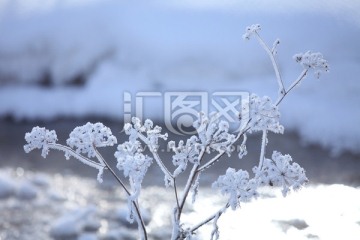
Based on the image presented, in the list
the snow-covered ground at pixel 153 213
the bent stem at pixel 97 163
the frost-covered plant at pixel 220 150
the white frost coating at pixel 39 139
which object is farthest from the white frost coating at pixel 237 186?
the snow-covered ground at pixel 153 213

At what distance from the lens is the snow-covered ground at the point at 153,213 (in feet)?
5.54

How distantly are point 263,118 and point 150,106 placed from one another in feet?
5.08

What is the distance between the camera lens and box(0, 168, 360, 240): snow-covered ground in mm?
1688

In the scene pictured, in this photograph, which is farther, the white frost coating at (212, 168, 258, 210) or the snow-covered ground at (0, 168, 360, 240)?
the snow-covered ground at (0, 168, 360, 240)

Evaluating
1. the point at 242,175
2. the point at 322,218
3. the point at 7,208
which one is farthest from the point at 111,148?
the point at 242,175

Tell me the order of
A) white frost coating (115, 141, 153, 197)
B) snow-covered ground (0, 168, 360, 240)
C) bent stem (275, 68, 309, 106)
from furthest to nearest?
snow-covered ground (0, 168, 360, 240), bent stem (275, 68, 309, 106), white frost coating (115, 141, 153, 197)

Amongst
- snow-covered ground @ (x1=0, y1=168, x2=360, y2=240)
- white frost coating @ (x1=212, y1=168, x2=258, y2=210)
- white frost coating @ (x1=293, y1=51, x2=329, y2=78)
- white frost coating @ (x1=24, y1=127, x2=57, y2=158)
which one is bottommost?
snow-covered ground @ (x1=0, y1=168, x2=360, y2=240)

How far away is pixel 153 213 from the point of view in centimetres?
183

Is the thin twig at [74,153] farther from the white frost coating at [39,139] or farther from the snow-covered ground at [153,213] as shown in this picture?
the snow-covered ground at [153,213]

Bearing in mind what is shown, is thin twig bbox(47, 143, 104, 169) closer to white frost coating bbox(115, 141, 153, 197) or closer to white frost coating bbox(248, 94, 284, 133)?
white frost coating bbox(115, 141, 153, 197)

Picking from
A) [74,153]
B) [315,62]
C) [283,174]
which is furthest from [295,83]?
[74,153]

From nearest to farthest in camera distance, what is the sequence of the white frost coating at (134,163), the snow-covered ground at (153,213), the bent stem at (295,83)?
the white frost coating at (134,163) → the bent stem at (295,83) → the snow-covered ground at (153,213)

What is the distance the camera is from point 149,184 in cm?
207

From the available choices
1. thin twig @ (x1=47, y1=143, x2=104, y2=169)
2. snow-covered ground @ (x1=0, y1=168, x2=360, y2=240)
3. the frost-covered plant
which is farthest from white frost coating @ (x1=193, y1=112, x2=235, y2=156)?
snow-covered ground @ (x1=0, y1=168, x2=360, y2=240)
